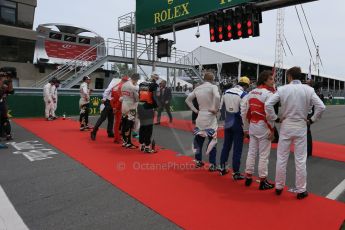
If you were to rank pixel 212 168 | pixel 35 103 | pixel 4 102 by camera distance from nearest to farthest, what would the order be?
pixel 212 168 < pixel 4 102 < pixel 35 103

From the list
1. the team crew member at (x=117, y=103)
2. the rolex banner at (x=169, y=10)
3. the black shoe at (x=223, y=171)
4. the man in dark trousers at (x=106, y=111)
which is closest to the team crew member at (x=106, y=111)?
the man in dark trousers at (x=106, y=111)

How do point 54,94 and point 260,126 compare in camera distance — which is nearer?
point 260,126

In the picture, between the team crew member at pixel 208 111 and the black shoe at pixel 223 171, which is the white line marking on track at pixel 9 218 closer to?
the team crew member at pixel 208 111

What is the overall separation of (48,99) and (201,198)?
10.2m

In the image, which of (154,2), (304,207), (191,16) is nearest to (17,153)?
(304,207)

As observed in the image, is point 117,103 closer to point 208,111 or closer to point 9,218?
point 208,111

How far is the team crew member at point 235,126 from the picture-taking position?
5.35 metres

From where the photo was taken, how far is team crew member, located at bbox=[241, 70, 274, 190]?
479 centimetres

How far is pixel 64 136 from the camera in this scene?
9.18 metres

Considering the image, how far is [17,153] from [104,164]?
2245 millimetres

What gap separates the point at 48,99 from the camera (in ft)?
42.1

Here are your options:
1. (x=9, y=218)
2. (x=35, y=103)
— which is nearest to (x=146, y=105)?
(x=9, y=218)

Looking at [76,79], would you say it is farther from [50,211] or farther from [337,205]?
[337,205]

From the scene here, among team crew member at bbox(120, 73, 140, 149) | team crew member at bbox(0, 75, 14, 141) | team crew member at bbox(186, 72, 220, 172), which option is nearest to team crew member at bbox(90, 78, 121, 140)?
team crew member at bbox(120, 73, 140, 149)
